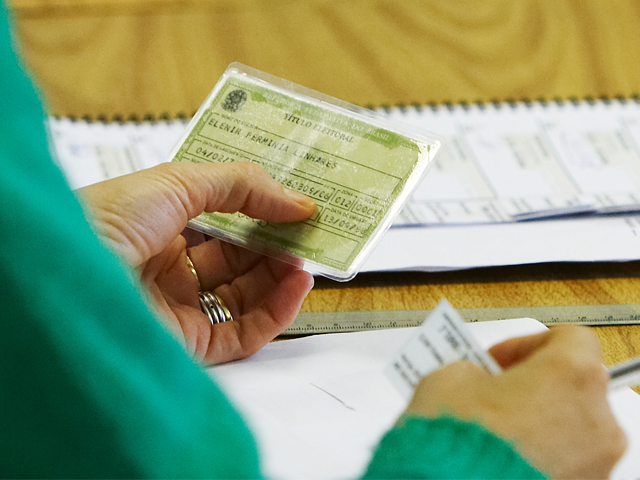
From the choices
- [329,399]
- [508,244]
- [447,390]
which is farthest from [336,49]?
[447,390]

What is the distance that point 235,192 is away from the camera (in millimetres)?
619

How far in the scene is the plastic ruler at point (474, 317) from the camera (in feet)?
2.21

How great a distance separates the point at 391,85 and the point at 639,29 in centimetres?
46

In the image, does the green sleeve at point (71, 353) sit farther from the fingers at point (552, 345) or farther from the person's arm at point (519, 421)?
the fingers at point (552, 345)

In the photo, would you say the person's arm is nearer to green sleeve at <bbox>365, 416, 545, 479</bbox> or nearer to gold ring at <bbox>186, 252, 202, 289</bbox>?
green sleeve at <bbox>365, 416, 545, 479</bbox>

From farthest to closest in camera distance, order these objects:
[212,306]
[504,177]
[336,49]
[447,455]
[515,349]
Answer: [336,49] < [504,177] < [212,306] < [515,349] < [447,455]

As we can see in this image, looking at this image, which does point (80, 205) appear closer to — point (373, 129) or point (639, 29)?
point (373, 129)

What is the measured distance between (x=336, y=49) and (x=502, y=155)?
0.33 metres

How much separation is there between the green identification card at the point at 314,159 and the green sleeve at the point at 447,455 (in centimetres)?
29

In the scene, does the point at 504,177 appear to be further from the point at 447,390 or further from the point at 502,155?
the point at 447,390

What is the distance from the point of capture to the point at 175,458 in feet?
0.86

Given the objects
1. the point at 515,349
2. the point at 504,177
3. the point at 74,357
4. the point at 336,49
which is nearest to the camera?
the point at 74,357

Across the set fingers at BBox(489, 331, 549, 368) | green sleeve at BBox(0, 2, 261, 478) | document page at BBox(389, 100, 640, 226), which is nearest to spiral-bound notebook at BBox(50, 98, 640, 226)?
document page at BBox(389, 100, 640, 226)

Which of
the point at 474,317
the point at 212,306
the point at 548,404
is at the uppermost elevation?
the point at 548,404
